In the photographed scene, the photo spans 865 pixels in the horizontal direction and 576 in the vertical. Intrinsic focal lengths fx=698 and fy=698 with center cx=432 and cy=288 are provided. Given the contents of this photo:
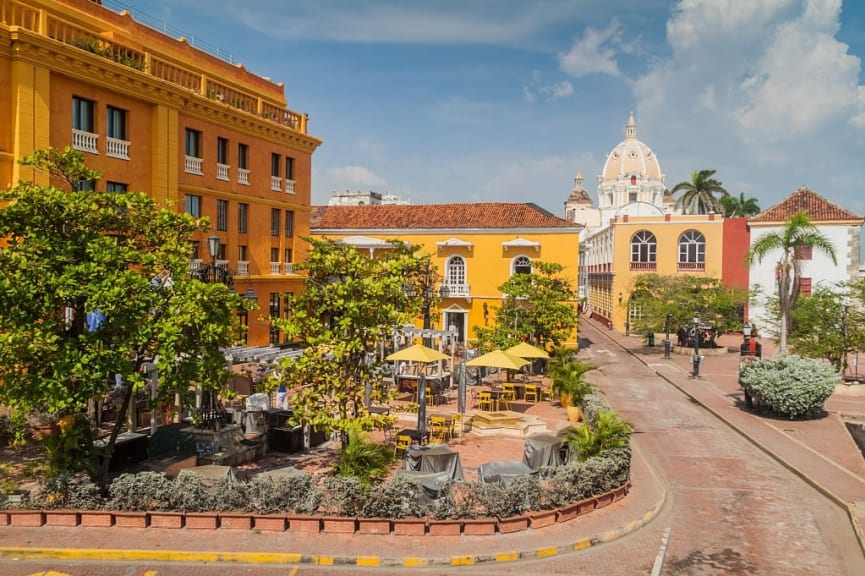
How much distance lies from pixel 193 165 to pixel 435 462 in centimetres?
1743

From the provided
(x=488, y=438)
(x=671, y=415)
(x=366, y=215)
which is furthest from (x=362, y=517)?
(x=366, y=215)

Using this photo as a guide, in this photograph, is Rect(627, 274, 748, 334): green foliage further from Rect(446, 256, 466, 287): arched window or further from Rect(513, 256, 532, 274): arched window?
Rect(446, 256, 466, 287): arched window

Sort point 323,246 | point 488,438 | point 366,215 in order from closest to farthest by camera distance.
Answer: point 323,246 → point 488,438 → point 366,215

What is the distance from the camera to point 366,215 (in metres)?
44.8

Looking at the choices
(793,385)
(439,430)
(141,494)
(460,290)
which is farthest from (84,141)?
(460,290)

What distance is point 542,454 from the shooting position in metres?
14.6

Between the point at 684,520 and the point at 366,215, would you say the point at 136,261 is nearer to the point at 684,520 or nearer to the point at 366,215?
the point at 684,520

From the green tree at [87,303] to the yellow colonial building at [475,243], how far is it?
26673 millimetres

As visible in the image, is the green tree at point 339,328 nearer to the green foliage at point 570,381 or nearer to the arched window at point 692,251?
the green foliage at point 570,381

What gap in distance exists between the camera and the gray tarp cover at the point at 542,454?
14602 mm

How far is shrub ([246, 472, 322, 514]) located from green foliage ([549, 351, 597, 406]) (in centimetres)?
1122

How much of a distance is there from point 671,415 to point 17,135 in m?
21.3

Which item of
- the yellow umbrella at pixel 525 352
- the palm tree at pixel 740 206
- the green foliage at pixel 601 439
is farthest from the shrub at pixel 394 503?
the palm tree at pixel 740 206

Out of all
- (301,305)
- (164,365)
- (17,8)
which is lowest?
(164,365)
